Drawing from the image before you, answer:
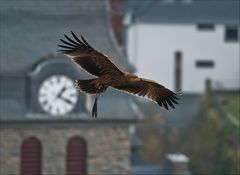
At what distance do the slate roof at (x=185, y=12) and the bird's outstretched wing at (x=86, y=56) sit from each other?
34.6 meters

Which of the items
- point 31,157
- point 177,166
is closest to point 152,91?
point 31,157

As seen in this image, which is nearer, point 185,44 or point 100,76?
point 100,76

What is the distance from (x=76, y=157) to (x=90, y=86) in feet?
76.7

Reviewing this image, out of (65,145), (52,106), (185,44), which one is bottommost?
(65,145)

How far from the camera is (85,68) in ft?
26.5

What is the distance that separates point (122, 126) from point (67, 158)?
167 cm

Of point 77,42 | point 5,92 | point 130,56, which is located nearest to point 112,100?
point 5,92

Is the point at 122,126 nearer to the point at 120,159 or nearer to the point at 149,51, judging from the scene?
the point at 120,159

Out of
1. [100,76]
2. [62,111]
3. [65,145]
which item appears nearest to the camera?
[100,76]

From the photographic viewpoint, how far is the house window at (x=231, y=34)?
43.1 m

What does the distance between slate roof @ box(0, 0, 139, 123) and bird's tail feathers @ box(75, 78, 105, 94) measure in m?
22.1

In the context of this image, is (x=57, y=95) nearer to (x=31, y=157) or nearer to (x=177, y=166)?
(x=31, y=157)

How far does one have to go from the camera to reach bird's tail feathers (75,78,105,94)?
25.9ft

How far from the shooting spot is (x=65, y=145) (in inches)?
1212
